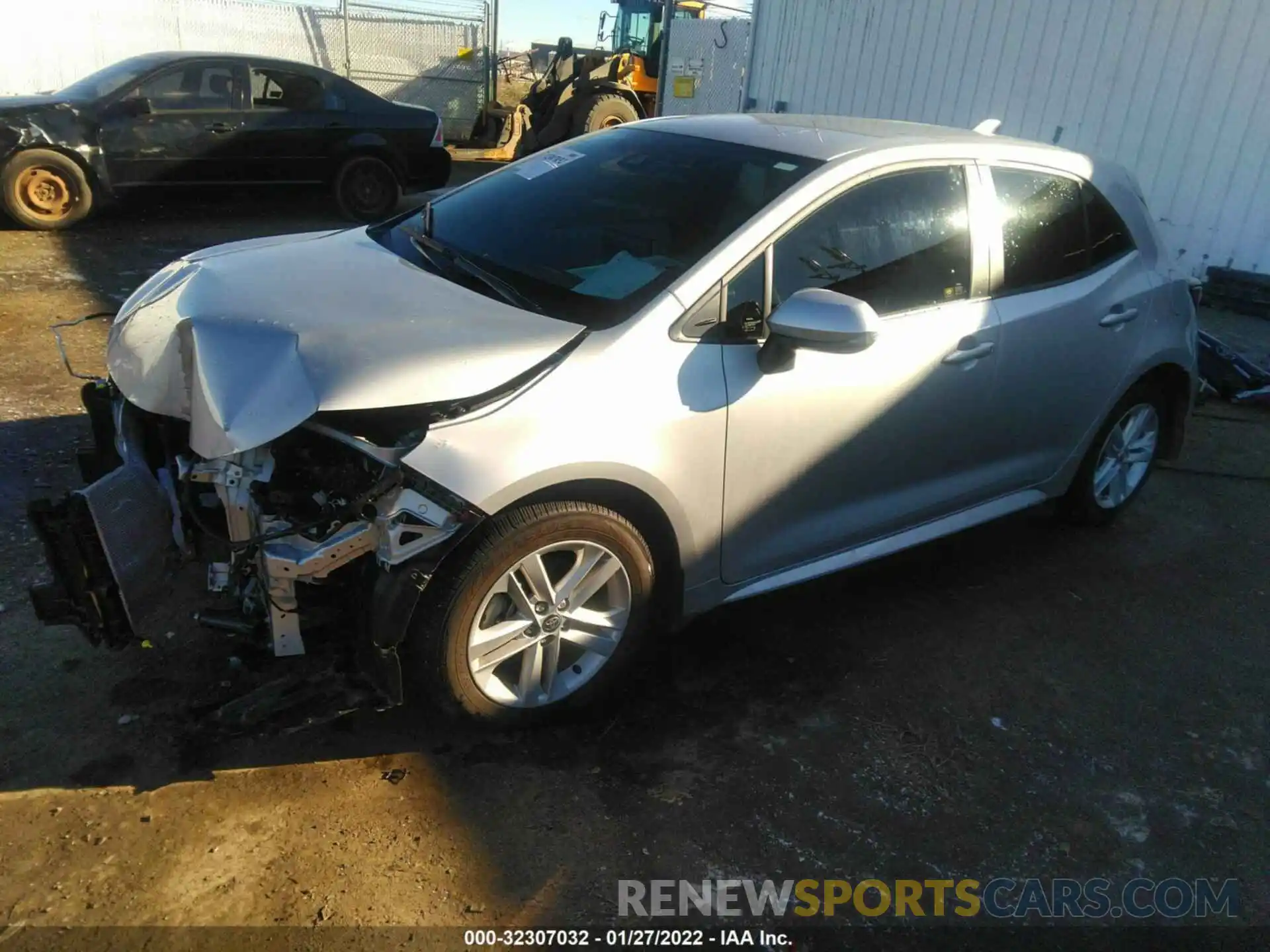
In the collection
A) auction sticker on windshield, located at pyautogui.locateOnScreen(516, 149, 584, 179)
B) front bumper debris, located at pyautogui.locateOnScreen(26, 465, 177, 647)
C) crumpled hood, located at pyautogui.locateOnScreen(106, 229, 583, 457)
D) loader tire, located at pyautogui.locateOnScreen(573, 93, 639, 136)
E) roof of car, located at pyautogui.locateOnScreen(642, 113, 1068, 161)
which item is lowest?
loader tire, located at pyautogui.locateOnScreen(573, 93, 639, 136)

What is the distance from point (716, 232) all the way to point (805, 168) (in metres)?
0.42

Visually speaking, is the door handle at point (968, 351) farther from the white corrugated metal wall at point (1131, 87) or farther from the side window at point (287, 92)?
the side window at point (287, 92)

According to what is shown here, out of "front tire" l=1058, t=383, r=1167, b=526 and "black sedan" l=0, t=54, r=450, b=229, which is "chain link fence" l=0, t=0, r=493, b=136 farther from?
"front tire" l=1058, t=383, r=1167, b=526

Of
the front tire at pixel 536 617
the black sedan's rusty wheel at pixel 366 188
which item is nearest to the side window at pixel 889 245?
the front tire at pixel 536 617

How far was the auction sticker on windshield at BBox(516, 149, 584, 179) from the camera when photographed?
3732 mm

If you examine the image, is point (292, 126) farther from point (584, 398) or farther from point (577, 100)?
point (584, 398)

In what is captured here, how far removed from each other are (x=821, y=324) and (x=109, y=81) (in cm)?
895

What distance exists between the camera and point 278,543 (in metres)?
2.50

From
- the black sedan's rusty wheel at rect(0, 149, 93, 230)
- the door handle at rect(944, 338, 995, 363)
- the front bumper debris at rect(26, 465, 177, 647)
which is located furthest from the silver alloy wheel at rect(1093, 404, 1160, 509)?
the black sedan's rusty wheel at rect(0, 149, 93, 230)

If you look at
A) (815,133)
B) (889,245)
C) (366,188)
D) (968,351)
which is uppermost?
(815,133)

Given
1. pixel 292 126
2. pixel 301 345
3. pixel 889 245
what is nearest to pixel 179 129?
pixel 292 126

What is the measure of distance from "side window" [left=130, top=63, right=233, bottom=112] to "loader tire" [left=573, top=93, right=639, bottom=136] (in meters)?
6.90

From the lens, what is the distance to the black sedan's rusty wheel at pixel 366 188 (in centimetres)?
1022

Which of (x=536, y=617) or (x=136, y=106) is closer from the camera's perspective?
(x=536, y=617)
